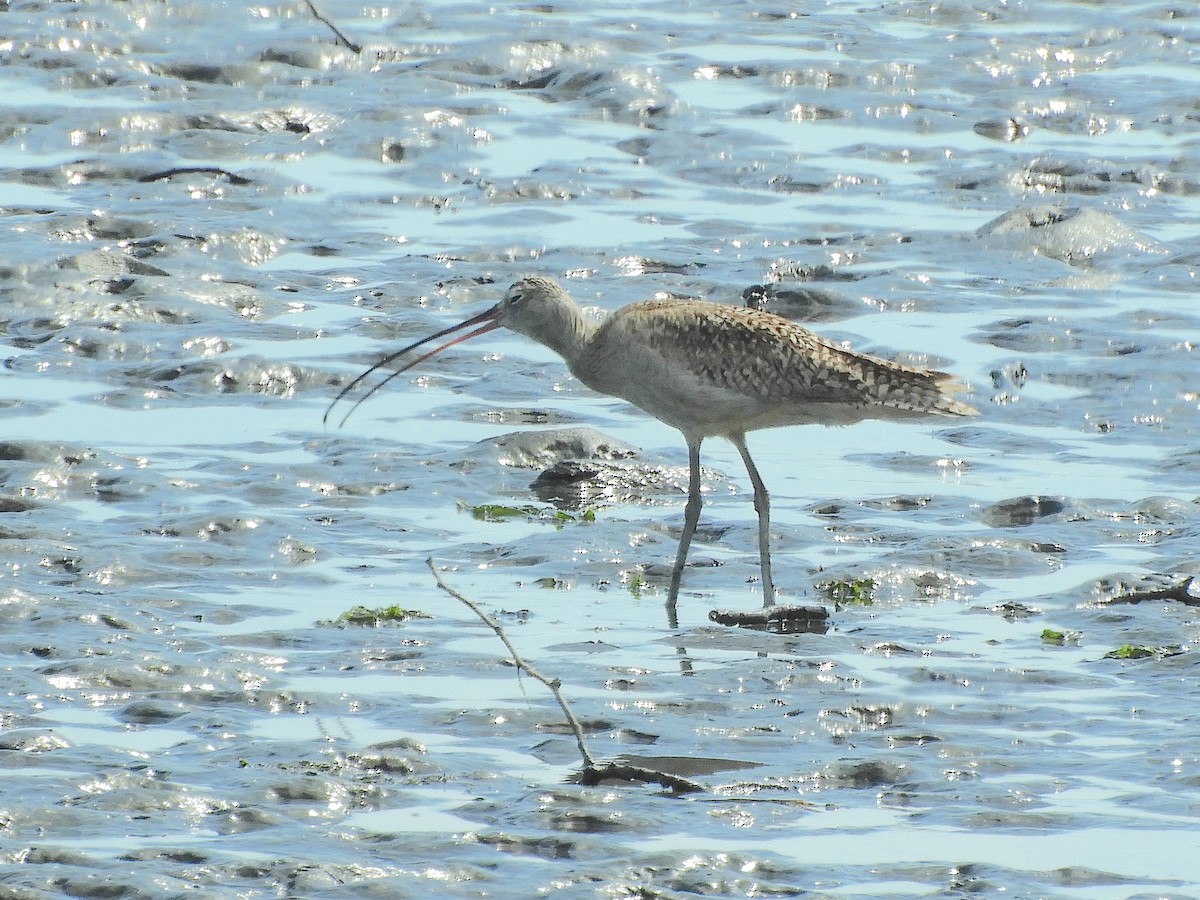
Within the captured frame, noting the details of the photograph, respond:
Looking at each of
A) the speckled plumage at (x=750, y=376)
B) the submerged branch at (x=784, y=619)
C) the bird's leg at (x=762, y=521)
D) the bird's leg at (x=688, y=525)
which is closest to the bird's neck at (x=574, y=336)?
the speckled plumage at (x=750, y=376)

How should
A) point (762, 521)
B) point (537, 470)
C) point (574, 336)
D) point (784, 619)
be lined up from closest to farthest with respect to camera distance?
point (784, 619) < point (762, 521) < point (574, 336) < point (537, 470)

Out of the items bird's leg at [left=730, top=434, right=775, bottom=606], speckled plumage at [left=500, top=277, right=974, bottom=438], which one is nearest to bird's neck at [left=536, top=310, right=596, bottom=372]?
speckled plumage at [left=500, top=277, right=974, bottom=438]

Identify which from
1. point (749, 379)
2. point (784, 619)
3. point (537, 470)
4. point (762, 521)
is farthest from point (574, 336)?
point (784, 619)

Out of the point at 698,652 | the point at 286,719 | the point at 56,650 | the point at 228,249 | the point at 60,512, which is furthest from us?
the point at 228,249

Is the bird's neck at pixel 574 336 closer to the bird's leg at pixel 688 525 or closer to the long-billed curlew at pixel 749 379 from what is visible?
the long-billed curlew at pixel 749 379

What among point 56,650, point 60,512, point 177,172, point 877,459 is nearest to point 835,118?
point 177,172

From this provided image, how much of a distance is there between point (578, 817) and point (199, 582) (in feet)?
8.86

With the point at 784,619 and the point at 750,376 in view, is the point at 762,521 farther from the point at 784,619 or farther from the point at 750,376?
the point at 784,619

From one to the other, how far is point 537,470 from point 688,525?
1.37 metres

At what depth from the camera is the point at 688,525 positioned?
8969 millimetres

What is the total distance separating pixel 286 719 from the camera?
684cm

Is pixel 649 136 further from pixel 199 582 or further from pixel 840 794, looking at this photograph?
pixel 840 794

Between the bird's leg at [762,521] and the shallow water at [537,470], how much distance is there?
0.16 m

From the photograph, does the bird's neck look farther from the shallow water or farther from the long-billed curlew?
the shallow water
